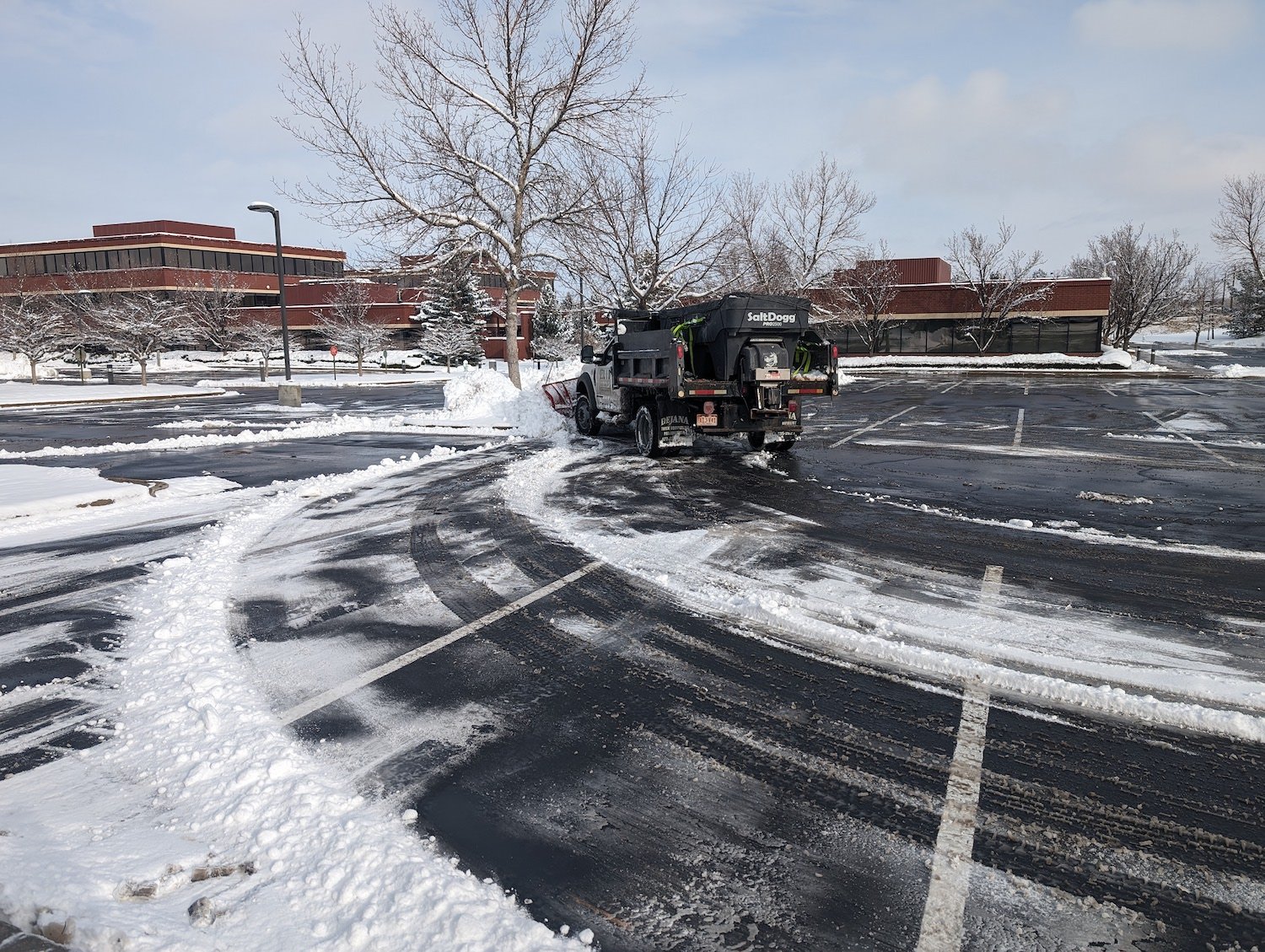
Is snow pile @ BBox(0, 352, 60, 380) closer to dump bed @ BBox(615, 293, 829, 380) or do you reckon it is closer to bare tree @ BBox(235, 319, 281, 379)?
bare tree @ BBox(235, 319, 281, 379)

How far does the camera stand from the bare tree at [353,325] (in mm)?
55125

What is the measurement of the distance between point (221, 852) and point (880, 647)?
3860mm

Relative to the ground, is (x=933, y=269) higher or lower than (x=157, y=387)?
higher

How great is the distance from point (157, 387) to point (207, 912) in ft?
135

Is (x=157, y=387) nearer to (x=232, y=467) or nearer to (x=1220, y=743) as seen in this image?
(x=232, y=467)

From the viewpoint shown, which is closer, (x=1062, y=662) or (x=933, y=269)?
(x=1062, y=662)

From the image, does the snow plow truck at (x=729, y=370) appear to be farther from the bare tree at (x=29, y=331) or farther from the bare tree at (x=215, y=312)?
the bare tree at (x=215, y=312)

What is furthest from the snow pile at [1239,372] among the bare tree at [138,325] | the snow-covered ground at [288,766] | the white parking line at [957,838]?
the bare tree at [138,325]

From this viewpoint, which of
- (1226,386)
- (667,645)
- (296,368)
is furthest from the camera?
(296,368)

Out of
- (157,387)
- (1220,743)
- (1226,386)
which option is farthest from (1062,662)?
(157,387)

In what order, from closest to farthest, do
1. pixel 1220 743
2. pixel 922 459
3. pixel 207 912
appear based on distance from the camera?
pixel 207 912 → pixel 1220 743 → pixel 922 459

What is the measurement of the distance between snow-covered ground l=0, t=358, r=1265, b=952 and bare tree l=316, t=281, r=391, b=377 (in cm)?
4939

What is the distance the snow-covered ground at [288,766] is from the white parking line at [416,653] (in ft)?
0.66

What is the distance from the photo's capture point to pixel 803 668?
4863 millimetres
